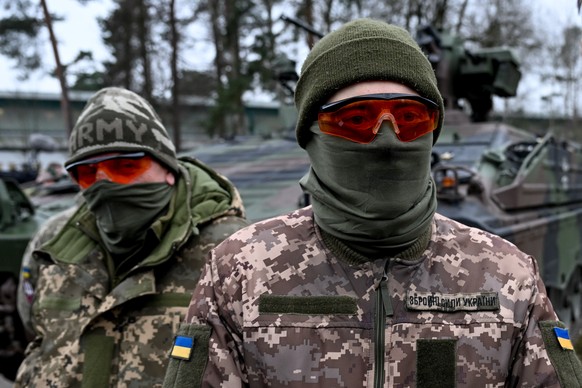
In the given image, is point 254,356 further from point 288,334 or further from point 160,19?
point 160,19

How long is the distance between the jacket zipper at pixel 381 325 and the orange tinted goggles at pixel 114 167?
4.61ft

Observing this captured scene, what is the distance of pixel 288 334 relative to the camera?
4.84ft

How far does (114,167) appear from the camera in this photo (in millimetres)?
2625

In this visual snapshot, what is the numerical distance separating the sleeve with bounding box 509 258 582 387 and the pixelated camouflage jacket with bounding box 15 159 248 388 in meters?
1.27

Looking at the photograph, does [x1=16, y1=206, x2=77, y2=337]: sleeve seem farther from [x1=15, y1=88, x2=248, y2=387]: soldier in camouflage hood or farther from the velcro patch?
the velcro patch

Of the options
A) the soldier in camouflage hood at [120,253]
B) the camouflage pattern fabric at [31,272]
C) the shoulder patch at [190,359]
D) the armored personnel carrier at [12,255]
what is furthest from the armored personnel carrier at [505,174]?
the armored personnel carrier at [12,255]

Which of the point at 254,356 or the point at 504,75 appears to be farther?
the point at 504,75

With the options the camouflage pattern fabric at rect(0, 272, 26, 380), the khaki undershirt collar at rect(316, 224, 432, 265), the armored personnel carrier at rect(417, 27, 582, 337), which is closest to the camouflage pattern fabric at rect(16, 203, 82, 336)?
the khaki undershirt collar at rect(316, 224, 432, 265)

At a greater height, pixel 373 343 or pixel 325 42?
pixel 325 42

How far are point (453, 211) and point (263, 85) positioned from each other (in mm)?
14702

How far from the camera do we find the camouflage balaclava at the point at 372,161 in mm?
1508

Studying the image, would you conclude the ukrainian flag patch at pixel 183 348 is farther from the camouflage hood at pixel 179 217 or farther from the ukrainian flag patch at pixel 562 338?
the camouflage hood at pixel 179 217

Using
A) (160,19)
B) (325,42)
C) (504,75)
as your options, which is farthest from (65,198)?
(160,19)

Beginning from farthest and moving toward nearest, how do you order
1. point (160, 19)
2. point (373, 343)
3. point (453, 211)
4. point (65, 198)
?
point (160, 19)
point (65, 198)
point (453, 211)
point (373, 343)
